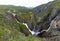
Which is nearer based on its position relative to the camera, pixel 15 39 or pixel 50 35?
pixel 15 39

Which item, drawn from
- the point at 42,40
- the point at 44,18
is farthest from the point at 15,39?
the point at 44,18

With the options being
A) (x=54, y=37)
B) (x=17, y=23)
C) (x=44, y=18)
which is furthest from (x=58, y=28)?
(x=44, y=18)

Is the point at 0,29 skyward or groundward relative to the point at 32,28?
skyward

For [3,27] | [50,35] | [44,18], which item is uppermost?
[3,27]

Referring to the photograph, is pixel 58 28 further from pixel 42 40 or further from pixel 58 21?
pixel 42 40

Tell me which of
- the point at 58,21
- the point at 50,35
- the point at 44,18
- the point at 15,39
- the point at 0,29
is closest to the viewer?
the point at 15,39

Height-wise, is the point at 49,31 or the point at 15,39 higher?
the point at 15,39

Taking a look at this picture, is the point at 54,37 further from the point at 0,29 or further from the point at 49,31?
the point at 0,29

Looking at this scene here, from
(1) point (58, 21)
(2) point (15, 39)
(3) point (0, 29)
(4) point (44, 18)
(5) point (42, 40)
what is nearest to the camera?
(2) point (15, 39)

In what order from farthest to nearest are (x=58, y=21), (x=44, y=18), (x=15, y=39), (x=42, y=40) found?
1. (x=44, y=18)
2. (x=58, y=21)
3. (x=42, y=40)
4. (x=15, y=39)
